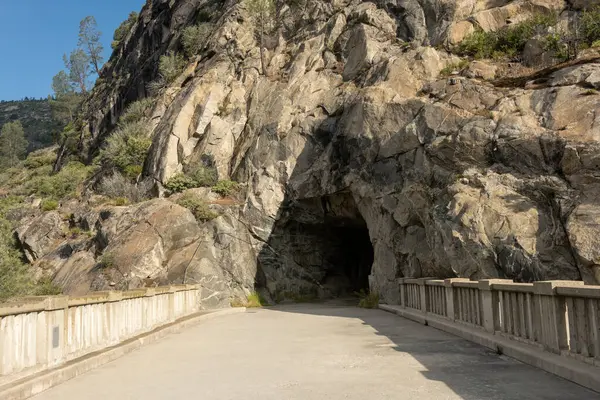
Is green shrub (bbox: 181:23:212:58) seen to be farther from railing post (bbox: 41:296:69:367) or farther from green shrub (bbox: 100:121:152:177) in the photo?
railing post (bbox: 41:296:69:367)

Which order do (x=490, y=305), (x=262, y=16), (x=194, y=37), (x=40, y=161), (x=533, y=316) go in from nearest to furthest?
1. (x=533, y=316)
2. (x=490, y=305)
3. (x=262, y=16)
4. (x=194, y=37)
5. (x=40, y=161)

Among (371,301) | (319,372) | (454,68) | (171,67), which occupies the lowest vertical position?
(371,301)

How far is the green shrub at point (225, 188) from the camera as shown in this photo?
30766 mm

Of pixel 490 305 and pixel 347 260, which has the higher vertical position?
pixel 347 260

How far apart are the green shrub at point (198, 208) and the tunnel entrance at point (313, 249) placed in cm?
382

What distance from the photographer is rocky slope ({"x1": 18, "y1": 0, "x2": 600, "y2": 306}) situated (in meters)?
17.1

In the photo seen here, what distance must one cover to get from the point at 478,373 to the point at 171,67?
137ft

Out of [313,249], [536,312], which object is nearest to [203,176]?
[313,249]

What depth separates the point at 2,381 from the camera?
21.7ft

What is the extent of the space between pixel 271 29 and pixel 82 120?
3012cm

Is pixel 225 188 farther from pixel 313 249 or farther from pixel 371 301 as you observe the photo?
pixel 371 301

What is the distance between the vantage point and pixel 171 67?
4384cm

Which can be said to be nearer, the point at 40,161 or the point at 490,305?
the point at 490,305

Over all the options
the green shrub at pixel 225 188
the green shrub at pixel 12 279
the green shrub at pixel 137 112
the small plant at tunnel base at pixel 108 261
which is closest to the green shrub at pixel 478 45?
the green shrub at pixel 225 188
